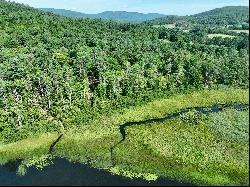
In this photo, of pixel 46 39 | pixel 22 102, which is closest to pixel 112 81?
pixel 22 102

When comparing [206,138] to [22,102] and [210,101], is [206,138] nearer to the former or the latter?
[210,101]

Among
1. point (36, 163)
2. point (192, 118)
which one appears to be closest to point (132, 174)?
point (36, 163)

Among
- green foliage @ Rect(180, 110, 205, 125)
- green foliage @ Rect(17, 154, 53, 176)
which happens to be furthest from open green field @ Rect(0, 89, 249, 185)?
green foliage @ Rect(17, 154, 53, 176)

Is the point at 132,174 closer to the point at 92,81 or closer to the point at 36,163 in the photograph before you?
the point at 36,163

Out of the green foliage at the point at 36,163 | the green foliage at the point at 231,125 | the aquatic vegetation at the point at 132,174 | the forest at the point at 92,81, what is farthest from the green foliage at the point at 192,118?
the green foliage at the point at 36,163

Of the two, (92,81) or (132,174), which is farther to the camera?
(92,81)

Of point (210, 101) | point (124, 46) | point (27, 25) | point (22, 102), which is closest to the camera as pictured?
point (22, 102)
